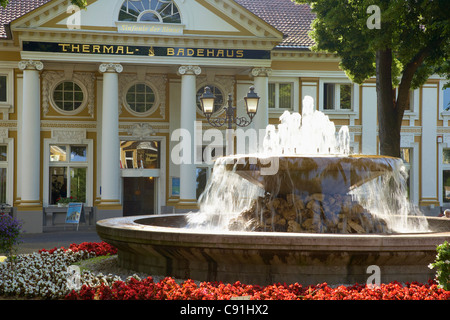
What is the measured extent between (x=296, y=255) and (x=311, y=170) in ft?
7.53

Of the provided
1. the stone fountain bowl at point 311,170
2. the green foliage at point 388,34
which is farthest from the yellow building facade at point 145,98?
the stone fountain bowl at point 311,170

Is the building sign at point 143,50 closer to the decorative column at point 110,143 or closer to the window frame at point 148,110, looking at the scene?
the decorative column at point 110,143

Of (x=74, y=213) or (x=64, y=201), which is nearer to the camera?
(x=74, y=213)

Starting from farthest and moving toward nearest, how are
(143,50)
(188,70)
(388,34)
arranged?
(188,70)
(143,50)
(388,34)

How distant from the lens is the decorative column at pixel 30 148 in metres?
27.4

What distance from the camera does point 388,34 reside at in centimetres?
1778

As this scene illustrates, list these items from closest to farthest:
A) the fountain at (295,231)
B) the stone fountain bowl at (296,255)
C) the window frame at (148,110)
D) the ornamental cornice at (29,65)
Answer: the stone fountain bowl at (296,255), the fountain at (295,231), the ornamental cornice at (29,65), the window frame at (148,110)

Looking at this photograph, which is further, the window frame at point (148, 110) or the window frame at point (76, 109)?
the window frame at point (148, 110)

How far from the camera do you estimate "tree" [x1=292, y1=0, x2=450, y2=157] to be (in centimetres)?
1748

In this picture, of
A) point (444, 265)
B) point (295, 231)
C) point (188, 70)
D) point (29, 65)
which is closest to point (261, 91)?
point (188, 70)

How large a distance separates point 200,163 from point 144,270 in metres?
21.7

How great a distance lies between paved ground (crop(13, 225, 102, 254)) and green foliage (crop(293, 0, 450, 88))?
10511 millimetres

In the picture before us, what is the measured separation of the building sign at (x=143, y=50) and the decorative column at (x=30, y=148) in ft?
2.66

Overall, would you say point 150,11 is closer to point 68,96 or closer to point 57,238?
point 68,96
